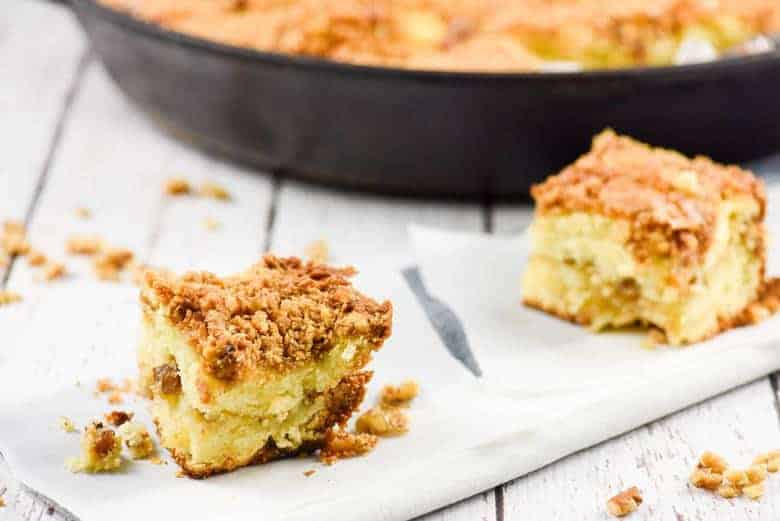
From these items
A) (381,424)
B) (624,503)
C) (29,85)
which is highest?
(29,85)

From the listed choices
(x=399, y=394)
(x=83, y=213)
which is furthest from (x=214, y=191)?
(x=399, y=394)

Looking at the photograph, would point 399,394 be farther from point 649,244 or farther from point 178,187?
point 178,187

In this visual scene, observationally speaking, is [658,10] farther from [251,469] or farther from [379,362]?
[251,469]

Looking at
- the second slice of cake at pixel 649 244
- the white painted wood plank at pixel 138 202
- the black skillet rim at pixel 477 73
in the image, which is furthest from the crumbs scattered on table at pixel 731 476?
the white painted wood plank at pixel 138 202

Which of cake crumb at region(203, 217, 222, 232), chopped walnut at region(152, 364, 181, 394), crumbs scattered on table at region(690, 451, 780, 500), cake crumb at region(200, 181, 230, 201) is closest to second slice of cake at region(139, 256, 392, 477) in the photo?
chopped walnut at region(152, 364, 181, 394)

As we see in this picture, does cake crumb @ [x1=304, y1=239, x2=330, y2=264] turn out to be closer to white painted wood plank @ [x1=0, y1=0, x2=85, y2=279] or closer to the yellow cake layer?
the yellow cake layer

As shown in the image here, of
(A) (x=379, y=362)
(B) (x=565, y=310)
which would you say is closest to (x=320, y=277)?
(A) (x=379, y=362)
